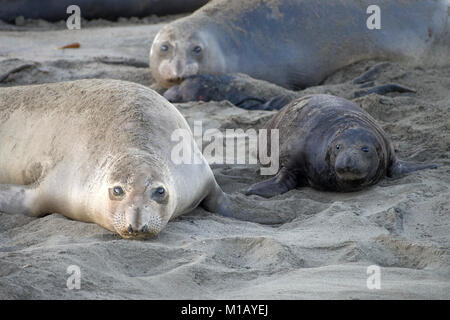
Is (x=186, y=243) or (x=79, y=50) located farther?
(x=79, y=50)

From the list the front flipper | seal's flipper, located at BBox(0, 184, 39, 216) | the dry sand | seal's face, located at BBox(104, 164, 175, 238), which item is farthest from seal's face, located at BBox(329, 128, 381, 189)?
seal's flipper, located at BBox(0, 184, 39, 216)

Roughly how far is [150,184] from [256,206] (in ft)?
3.38

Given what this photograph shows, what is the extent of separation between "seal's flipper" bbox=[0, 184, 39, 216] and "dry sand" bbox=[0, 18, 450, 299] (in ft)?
0.21

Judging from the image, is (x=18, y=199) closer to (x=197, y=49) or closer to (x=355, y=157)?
(x=355, y=157)

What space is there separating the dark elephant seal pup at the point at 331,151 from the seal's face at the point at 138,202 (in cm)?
130

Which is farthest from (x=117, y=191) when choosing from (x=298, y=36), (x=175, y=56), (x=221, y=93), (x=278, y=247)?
(x=298, y=36)

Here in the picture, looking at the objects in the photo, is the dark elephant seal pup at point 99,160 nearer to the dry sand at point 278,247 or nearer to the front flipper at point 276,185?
the dry sand at point 278,247

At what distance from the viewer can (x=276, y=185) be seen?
549 centimetres

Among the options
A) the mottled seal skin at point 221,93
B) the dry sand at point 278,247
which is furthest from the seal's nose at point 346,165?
the mottled seal skin at point 221,93

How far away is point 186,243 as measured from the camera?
405 cm

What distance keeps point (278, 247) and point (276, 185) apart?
5.32ft

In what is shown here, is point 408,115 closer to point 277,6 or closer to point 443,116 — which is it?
point 443,116
